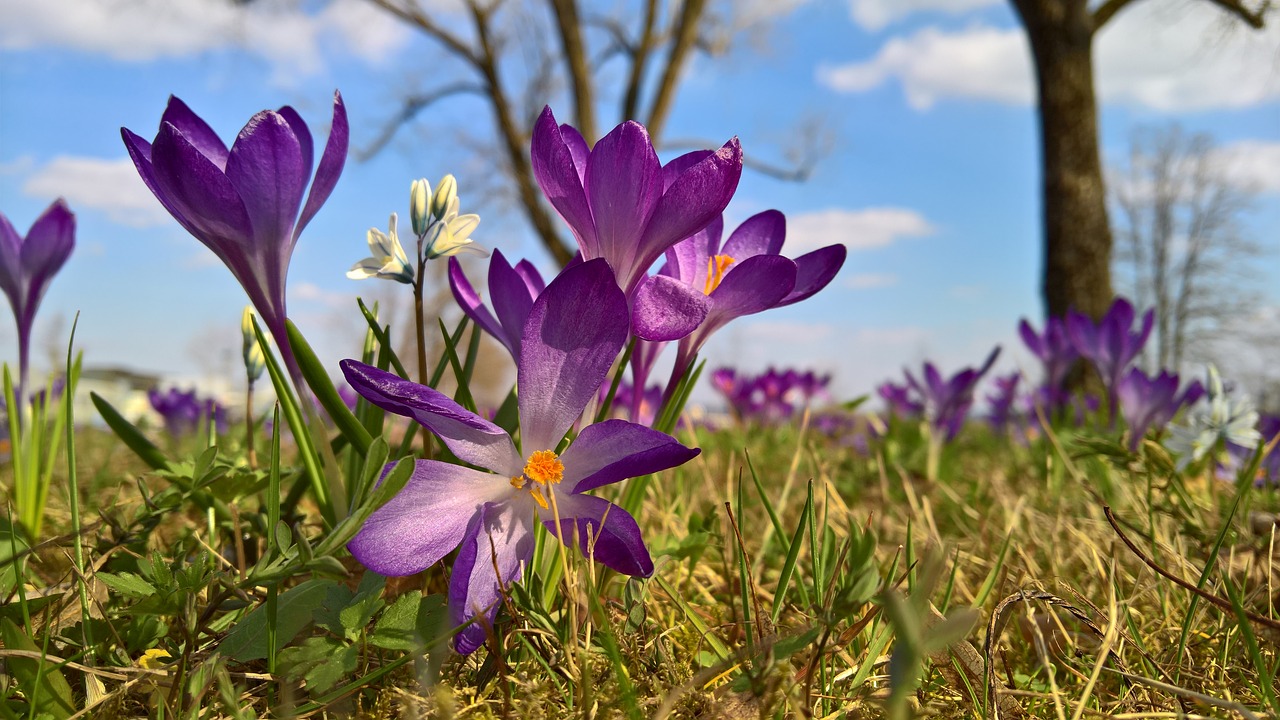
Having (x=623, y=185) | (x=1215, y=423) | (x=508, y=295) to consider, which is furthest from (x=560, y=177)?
(x=1215, y=423)

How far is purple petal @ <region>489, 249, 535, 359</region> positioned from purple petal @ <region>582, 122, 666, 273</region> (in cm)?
14

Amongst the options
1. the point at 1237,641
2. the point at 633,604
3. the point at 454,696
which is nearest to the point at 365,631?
the point at 454,696

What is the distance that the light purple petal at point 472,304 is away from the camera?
1021mm

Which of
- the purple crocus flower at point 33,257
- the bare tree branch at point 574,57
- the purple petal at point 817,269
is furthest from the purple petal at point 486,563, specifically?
the bare tree branch at point 574,57

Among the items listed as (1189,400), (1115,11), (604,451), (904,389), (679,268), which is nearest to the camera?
(604,451)

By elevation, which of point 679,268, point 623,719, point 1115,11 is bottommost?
point 623,719

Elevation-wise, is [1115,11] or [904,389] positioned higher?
[1115,11]

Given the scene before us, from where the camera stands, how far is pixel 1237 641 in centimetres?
126

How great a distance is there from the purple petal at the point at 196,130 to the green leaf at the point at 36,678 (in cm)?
58

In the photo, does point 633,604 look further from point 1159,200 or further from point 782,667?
point 1159,200

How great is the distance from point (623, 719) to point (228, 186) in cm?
73

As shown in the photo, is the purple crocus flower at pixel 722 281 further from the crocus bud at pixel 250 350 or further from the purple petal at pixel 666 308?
the crocus bud at pixel 250 350

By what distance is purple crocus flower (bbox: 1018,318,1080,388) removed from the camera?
10.8 ft

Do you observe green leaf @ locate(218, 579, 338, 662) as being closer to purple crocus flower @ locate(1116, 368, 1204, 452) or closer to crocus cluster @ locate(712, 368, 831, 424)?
purple crocus flower @ locate(1116, 368, 1204, 452)
